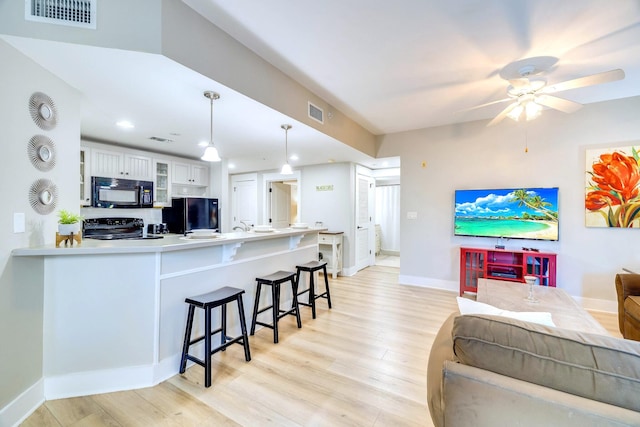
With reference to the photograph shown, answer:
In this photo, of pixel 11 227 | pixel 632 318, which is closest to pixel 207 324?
pixel 11 227

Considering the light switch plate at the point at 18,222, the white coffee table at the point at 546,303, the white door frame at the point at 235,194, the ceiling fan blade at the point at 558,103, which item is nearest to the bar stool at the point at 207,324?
the light switch plate at the point at 18,222

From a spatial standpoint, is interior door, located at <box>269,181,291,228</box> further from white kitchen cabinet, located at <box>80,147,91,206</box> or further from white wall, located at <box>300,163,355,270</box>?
white kitchen cabinet, located at <box>80,147,91,206</box>

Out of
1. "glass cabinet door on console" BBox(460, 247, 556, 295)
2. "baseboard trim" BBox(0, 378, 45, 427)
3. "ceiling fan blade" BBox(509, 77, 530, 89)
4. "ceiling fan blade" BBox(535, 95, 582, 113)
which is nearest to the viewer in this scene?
"baseboard trim" BBox(0, 378, 45, 427)

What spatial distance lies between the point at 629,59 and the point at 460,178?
214cm

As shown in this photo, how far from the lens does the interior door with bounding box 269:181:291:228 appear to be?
6297mm

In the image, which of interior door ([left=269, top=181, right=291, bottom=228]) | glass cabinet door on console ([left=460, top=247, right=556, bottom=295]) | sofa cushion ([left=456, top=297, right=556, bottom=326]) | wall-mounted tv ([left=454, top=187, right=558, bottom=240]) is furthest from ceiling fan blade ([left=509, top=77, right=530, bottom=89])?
interior door ([left=269, top=181, right=291, bottom=228])

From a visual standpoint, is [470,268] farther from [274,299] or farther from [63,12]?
[63,12]

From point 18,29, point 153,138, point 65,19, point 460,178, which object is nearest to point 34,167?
point 18,29

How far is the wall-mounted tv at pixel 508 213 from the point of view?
147 inches

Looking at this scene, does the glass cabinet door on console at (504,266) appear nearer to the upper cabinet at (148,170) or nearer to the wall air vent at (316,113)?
the wall air vent at (316,113)

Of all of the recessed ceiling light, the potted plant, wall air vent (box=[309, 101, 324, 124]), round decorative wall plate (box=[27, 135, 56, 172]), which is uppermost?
wall air vent (box=[309, 101, 324, 124])

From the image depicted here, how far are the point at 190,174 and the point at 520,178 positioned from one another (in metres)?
5.62

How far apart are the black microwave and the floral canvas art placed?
6449 millimetres

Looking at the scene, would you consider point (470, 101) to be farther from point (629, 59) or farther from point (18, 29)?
point (18, 29)
